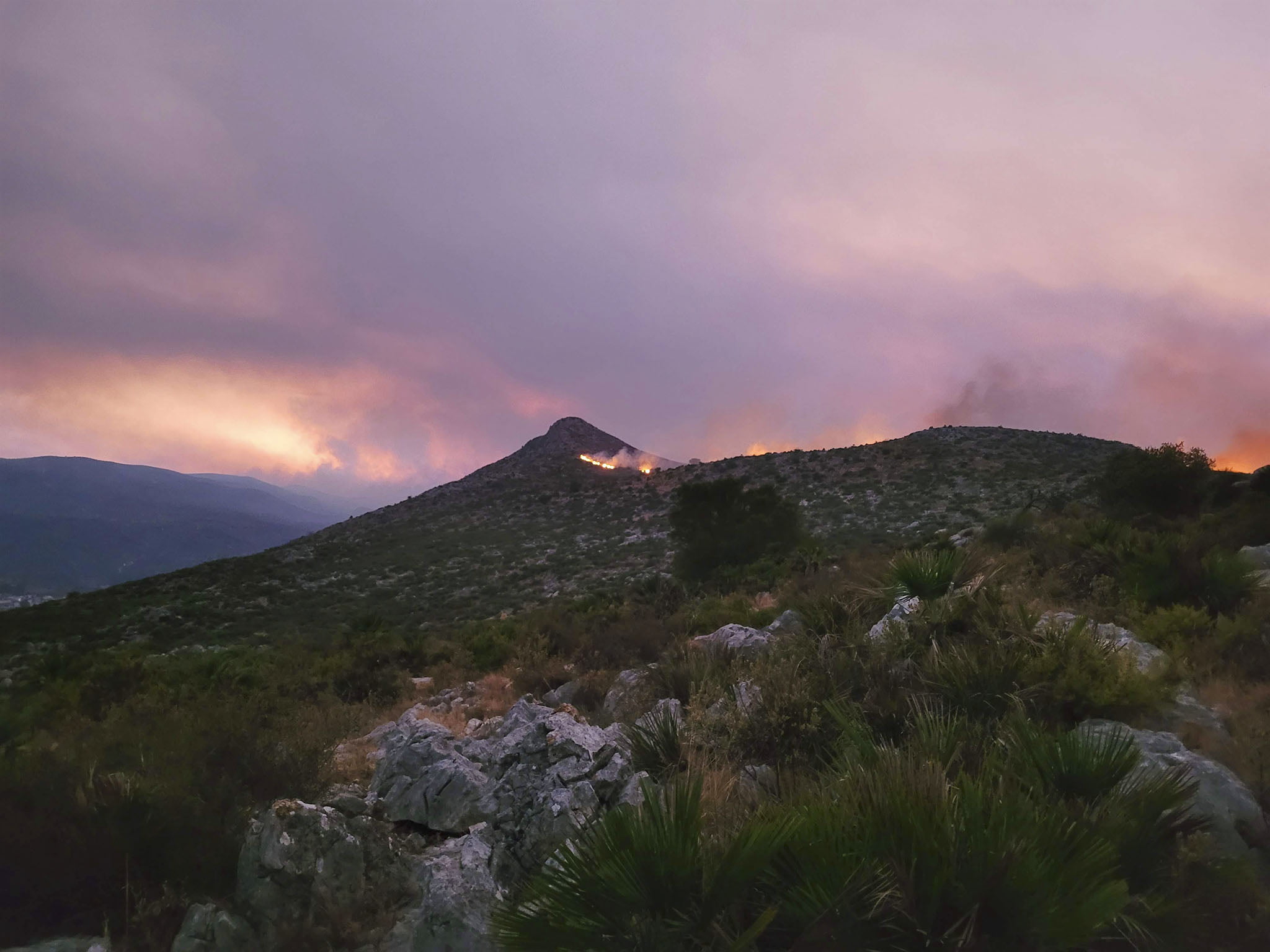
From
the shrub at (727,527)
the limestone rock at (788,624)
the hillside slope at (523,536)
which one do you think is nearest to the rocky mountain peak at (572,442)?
the hillside slope at (523,536)

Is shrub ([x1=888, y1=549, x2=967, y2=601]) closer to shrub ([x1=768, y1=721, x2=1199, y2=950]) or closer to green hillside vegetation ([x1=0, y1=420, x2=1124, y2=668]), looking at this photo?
shrub ([x1=768, y1=721, x2=1199, y2=950])

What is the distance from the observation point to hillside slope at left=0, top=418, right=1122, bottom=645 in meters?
35.1

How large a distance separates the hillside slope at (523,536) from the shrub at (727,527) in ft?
14.7

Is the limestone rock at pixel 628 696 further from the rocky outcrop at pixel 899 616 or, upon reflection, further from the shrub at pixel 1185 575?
the shrub at pixel 1185 575

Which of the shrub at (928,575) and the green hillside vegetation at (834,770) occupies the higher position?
the shrub at (928,575)

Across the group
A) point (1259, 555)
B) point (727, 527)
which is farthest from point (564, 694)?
point (727, 527)

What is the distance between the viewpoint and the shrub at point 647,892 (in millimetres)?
2652

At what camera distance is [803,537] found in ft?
103

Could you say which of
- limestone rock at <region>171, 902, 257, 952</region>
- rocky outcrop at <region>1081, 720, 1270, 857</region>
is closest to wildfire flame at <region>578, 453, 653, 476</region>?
rocky outcrop at <region>1081, 720, 1270, 857</region>

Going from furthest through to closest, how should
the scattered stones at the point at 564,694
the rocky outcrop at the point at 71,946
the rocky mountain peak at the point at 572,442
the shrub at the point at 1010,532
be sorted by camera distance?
the rocky mountain peak at the point at 572,442
the shrub at the point at 1010,532
the scattered stones at the point at 564,694
the rocky outcrop at the point at 71,946

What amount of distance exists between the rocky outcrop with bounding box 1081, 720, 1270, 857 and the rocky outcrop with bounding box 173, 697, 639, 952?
11.8 feet

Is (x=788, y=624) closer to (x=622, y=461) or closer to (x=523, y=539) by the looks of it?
(x=523, y=539)

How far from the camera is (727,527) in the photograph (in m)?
31.9

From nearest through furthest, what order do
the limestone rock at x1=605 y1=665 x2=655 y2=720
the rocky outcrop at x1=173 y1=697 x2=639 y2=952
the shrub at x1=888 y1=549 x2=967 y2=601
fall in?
the rocky outcrop at x1=173 y1=697 x2=639 y2=952 → the limestone rock at x1=605 y1=665 x2=655 y2=720 → the shrub at x1=888 y1=549 x2=967 y2=601
